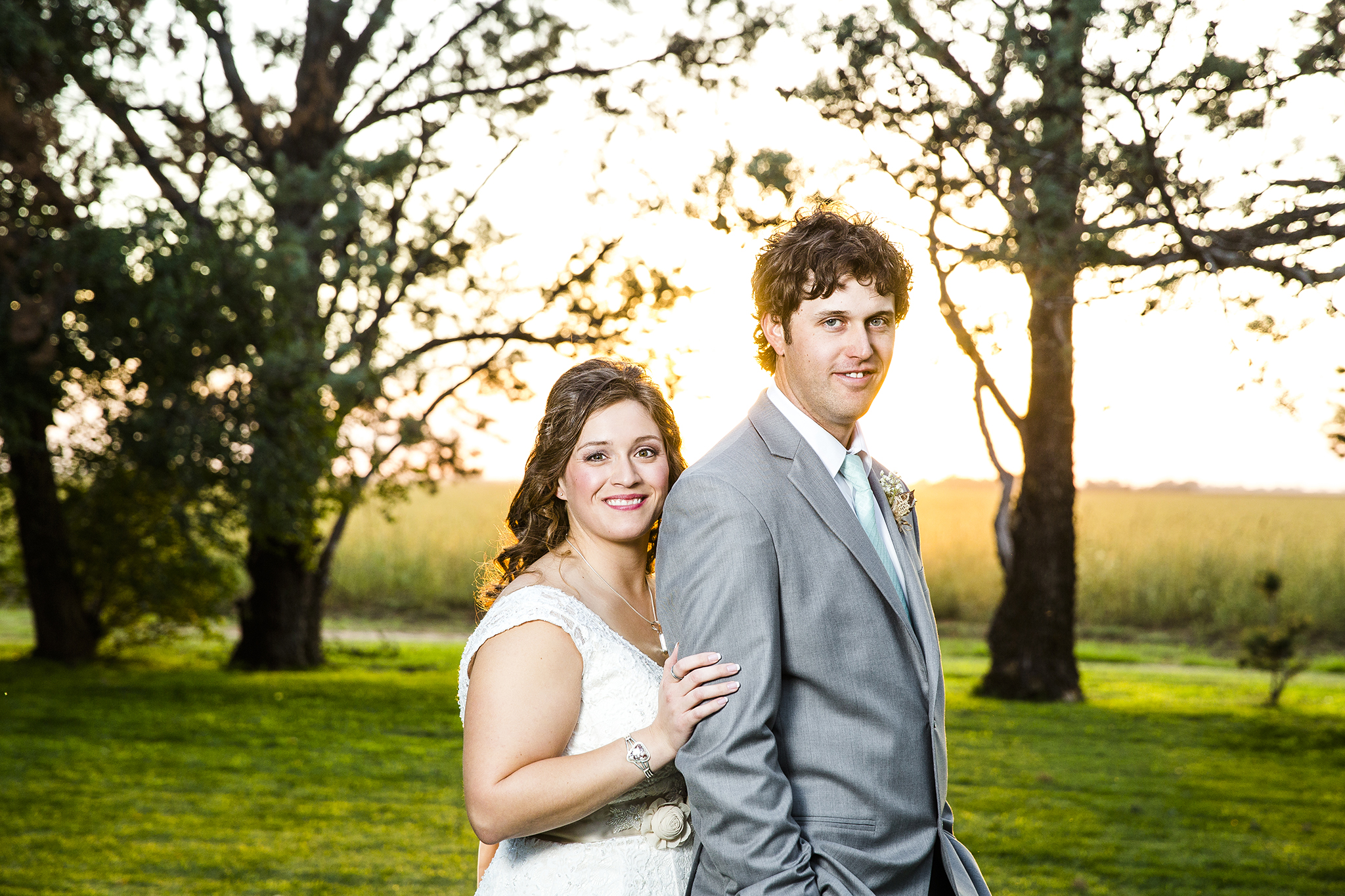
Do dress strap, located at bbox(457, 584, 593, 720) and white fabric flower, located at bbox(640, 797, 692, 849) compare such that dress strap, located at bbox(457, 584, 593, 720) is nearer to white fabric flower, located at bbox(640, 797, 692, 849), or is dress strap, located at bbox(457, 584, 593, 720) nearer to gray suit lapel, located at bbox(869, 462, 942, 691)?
white fabric flower, located at bbox(640, 797, 692, 849)

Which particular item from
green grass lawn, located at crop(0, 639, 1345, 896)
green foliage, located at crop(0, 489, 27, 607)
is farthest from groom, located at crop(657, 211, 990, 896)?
green foliage, located at crop(0, 489, 27, 607)

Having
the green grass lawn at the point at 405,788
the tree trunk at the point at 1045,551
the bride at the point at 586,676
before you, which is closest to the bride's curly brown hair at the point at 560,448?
the bride at the point at 586,676

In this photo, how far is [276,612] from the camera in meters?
15.1

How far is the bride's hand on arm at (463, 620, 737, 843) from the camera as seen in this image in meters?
2.52

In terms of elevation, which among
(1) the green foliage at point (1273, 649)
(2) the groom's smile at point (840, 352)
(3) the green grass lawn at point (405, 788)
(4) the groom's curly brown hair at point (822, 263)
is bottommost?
(3) the green grass lawn at point (405, 788)

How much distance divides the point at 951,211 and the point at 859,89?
995 mm

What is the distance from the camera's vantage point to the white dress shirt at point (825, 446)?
250 centimetres

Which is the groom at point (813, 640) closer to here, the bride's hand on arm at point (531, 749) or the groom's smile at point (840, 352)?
the groom's smile at point (840, 352)

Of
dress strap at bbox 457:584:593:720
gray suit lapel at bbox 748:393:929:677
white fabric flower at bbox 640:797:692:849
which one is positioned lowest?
white fabric flower at bbox 640:797:692:849

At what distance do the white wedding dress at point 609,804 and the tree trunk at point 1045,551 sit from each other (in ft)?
35.4

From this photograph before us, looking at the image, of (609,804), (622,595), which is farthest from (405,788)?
(609,804)

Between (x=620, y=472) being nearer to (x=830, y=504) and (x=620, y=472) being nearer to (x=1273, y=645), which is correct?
(x=830, y=504)

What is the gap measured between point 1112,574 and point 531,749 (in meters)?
22.9

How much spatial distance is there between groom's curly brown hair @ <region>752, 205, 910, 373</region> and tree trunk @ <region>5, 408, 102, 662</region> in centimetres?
1221
